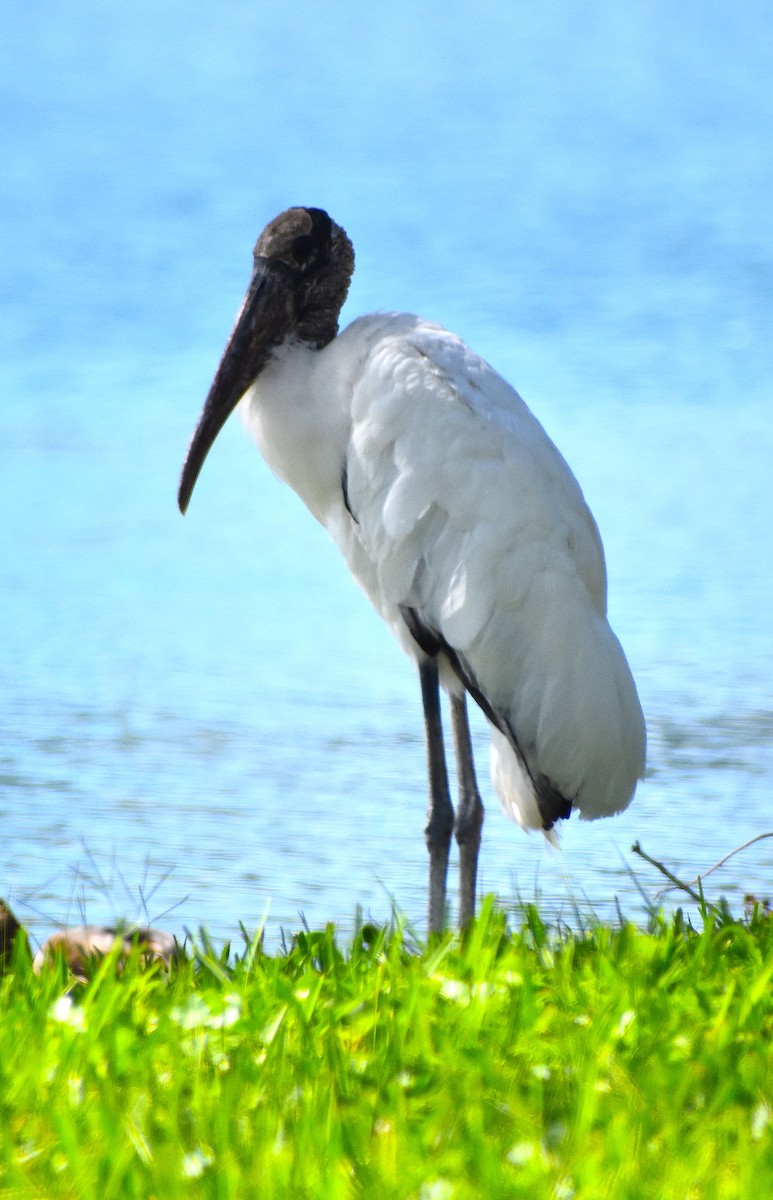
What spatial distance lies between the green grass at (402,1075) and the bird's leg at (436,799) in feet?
2.14

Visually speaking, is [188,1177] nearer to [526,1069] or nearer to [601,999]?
[526,1069]

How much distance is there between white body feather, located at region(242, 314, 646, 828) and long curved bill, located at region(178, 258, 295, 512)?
351mm

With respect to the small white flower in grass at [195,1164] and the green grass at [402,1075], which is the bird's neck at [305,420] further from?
the small white flower in grass at [195,1164]

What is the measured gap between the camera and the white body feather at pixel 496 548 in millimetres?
3674

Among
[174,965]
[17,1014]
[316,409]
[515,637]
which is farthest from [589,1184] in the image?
[316,409]

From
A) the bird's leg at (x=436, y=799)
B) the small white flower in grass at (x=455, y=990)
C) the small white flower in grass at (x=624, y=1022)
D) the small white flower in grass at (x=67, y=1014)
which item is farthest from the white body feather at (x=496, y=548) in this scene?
the small white flower in grass at (x=67, y=1014)

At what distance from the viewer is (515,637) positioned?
3701 millimetres

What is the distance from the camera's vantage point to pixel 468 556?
3701 millimetres

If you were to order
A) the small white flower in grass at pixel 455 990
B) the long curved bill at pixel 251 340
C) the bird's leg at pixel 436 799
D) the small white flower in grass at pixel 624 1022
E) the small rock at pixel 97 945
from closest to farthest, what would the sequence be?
the small white flower in grass at pixel 624 1022 → the small white flower in grass at pixel 455 990 → the small rock at pixel 97 945 → the bird's leg at pixel 436 799 → the long curved bill at pixel 251 340

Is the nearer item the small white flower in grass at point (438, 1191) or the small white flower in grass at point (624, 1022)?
the small white flower in grass at point (438, 1191)

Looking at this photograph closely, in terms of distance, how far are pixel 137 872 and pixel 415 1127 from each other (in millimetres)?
2847

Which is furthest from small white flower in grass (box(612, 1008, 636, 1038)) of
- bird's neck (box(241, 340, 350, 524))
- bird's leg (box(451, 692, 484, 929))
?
bird's neck (box(241, 340, 350, 524))

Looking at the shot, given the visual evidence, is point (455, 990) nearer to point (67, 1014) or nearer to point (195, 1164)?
point (67, 1014)

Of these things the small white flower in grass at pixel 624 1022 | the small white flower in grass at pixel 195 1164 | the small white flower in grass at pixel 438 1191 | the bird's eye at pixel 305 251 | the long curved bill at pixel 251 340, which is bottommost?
the small white flower in grass at pixel 195 1164
